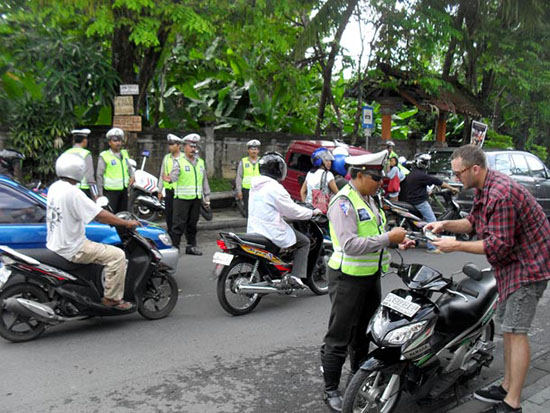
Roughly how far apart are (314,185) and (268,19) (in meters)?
6.77

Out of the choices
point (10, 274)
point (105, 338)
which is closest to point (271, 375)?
point (105, 338)

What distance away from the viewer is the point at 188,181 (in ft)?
28.6

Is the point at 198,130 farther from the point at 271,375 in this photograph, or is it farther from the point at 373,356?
the point at 373,356

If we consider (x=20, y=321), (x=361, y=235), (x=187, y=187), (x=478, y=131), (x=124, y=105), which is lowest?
(x=20, y=321)

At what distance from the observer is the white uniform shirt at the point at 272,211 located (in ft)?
19.7

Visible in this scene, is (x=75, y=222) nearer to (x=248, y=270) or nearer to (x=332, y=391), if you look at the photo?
Result: (x=248, y=270)

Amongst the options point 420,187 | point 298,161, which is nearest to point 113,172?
point 298,161

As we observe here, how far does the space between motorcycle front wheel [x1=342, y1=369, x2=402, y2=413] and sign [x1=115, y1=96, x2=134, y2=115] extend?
9.32m

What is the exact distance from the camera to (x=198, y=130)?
15297 millimetres

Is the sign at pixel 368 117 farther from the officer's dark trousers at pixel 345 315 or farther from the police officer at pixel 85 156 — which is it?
the officer's dark trousers at pixel 345 315

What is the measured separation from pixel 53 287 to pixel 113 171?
4.04 metres

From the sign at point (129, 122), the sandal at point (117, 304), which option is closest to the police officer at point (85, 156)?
the sign at point (129, 122)

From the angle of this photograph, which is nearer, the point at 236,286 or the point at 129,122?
the point at 236,286

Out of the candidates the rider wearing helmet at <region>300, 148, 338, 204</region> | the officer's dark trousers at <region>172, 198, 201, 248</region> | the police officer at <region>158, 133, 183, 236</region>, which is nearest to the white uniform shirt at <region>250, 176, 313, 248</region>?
the rider wearing helmet at <region>300, 148, 338, 204</region>
